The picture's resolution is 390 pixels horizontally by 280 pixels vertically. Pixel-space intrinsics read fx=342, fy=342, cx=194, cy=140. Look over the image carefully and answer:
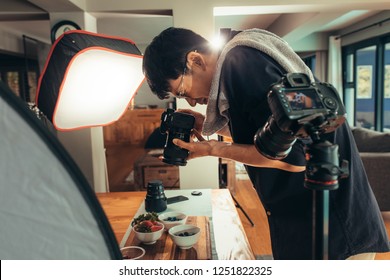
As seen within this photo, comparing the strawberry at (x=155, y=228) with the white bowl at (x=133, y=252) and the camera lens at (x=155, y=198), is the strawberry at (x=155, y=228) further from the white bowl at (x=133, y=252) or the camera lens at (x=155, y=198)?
the camera lens at (x=155, y=198)

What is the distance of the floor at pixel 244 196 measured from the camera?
2.19 m

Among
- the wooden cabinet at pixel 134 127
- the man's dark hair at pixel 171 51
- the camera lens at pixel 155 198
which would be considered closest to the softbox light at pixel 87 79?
the man's dark hair at pixel 171 51

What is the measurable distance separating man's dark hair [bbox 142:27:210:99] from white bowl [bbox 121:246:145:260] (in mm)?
471

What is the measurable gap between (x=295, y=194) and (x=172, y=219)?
548mm

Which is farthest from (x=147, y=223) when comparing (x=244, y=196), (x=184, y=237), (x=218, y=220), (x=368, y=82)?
(x=368, y=82)

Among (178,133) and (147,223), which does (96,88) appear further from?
(147,223)

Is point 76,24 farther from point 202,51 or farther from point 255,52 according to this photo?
point 255,52

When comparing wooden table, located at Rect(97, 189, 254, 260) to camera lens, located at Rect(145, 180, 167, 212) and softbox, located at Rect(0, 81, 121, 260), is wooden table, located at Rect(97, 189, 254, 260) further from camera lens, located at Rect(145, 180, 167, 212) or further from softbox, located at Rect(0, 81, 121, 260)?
softbox, located at Rect(0, 81, 121, 260)

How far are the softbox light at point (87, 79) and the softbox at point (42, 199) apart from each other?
0.47 metres

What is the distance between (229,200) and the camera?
142cm

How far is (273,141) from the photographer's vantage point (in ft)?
1.41

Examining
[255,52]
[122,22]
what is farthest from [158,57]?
[122,22]

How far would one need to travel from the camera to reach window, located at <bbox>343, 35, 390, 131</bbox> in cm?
409

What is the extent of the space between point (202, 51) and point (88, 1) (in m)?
1.81
